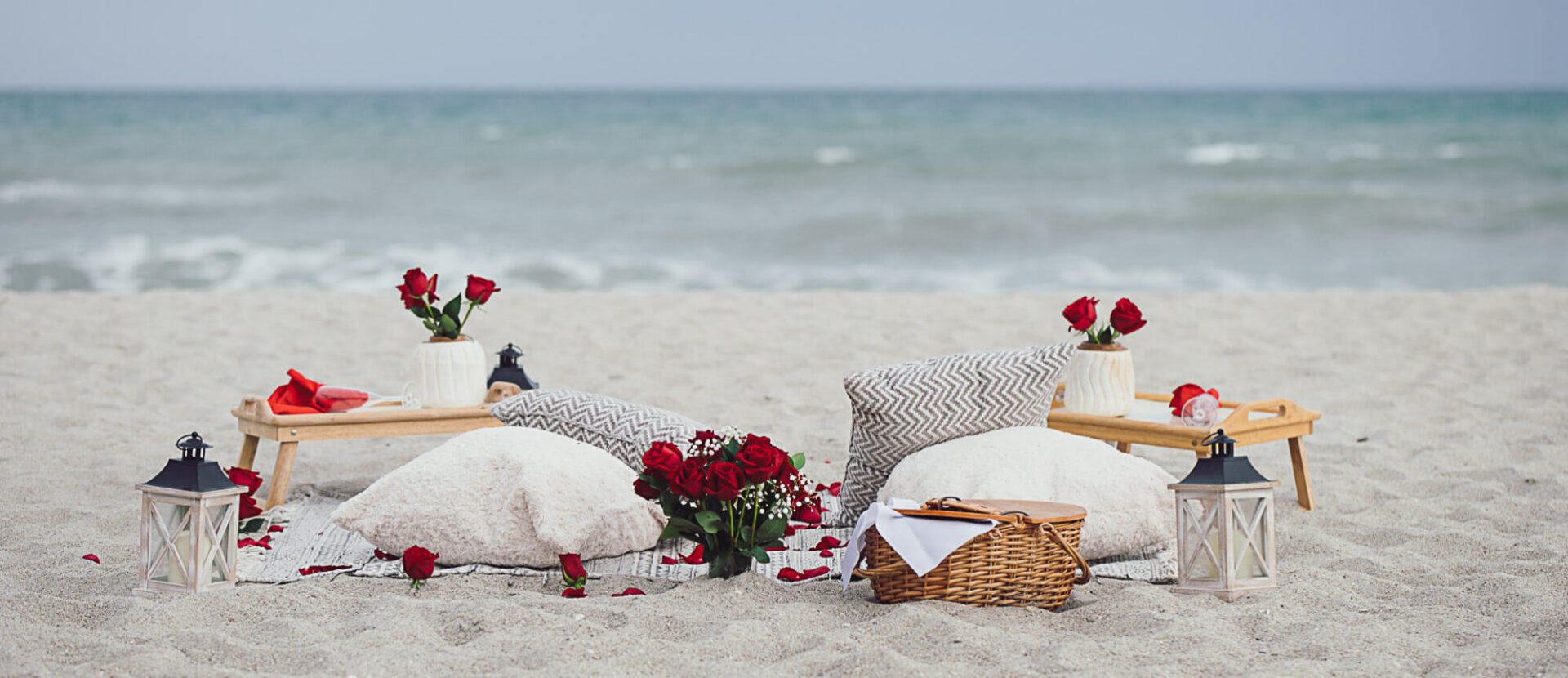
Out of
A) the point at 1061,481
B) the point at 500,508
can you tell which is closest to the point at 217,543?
the point at 500,508

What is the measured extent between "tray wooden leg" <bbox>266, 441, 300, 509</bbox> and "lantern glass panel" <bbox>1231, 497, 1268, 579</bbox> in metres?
2.60

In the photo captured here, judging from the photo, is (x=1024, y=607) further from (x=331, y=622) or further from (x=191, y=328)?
(x=191, y=328)

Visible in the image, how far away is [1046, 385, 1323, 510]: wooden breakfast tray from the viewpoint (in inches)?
143

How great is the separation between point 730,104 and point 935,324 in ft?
87.7

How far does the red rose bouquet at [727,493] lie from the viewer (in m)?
2.86

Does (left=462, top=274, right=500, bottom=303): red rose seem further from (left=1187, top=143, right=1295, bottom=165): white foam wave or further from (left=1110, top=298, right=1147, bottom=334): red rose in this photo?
(left=1187, top=143, right=1295, bottom=165): white foam wave

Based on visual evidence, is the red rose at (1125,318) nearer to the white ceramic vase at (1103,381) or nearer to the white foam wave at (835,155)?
the white ceramic vase at (1103,381)

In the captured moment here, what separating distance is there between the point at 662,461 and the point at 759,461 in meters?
0.22

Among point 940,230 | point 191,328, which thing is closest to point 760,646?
point 191,328

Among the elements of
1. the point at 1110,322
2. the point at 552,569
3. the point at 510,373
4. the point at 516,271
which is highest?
the point at 516,271

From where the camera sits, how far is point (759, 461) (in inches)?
112

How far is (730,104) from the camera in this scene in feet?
110

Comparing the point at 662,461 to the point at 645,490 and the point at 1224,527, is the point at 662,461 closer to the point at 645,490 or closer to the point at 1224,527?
the point at 645,490

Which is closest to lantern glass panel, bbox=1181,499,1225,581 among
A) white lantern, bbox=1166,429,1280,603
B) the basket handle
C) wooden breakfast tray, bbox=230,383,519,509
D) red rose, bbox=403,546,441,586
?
white lantern, bbox=1166,429,1280,603
